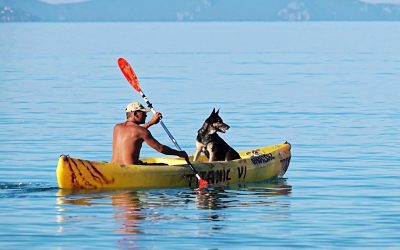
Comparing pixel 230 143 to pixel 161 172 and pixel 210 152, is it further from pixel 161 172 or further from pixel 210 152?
pixel 161 172

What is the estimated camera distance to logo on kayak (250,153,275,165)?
74.8ft

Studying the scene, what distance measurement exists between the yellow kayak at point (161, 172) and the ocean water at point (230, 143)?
8.0 inches

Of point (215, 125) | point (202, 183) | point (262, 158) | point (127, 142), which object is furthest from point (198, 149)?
point (127, 142)

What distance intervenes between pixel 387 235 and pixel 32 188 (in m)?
6.85

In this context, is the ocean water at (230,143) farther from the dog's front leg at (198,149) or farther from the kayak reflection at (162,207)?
the dog's front leg at (198,149)

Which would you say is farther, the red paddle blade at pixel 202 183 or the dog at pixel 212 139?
the dog at pixel 212 139

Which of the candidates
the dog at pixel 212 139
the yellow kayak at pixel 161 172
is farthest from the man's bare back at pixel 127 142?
the dog at pixel 212 139

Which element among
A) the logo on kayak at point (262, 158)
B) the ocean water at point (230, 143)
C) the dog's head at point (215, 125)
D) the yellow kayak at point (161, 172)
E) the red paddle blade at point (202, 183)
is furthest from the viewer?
the logo on kayak at point (262, 158)

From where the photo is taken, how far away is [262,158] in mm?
23156

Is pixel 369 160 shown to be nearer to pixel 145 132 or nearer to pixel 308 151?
pixel 308 151

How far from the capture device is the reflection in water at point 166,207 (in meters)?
17.7

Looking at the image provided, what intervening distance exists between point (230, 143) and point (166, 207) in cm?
1076

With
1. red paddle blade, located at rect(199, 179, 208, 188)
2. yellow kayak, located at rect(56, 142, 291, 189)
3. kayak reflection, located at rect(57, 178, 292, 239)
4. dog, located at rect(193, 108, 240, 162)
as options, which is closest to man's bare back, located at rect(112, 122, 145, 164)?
yellow kayak, located at rect(56, 142, 291, 189)

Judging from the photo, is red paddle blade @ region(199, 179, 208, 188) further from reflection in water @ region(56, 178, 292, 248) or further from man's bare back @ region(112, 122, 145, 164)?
man's bare back @ region(112, 122, 145, 164)
